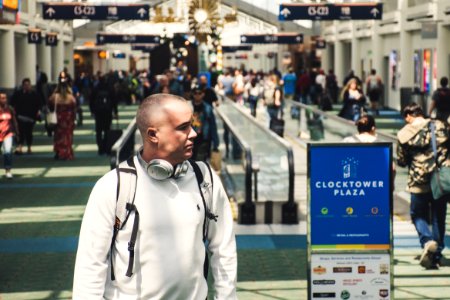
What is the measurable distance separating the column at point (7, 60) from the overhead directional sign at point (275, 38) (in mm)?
21455

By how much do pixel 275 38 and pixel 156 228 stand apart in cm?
5823

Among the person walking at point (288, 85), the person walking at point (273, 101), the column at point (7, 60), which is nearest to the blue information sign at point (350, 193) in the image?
the person walking at point (273, 101)

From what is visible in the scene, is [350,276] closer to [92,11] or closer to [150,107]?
[150,107]

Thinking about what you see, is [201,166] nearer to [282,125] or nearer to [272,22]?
[282,125]

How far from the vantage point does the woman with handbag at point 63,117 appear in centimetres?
2436

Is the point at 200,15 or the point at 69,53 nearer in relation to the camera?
the point at 200,15

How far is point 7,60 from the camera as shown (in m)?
43.0

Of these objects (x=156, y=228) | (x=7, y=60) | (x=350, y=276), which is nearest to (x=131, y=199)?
(x=156, y=228)

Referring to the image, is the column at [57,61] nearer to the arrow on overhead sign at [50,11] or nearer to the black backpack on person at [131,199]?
the arrow on overhead sign at [50,11]

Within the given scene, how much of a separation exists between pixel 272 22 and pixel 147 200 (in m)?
82.1

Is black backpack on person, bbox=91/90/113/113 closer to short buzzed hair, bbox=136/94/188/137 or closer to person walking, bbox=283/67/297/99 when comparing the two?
person walking, bbox=283/67/297/99

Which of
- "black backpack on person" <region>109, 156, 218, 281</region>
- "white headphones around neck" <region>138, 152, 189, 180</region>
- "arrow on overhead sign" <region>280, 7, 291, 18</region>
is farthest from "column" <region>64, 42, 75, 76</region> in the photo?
"white headphones around neck" <region>138, 152, 189, 180</region>

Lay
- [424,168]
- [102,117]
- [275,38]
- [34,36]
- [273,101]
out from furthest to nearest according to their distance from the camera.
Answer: [275,38], [34,36], [273,101], [102,117], [424,168]

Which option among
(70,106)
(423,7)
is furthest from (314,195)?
(423,7)
